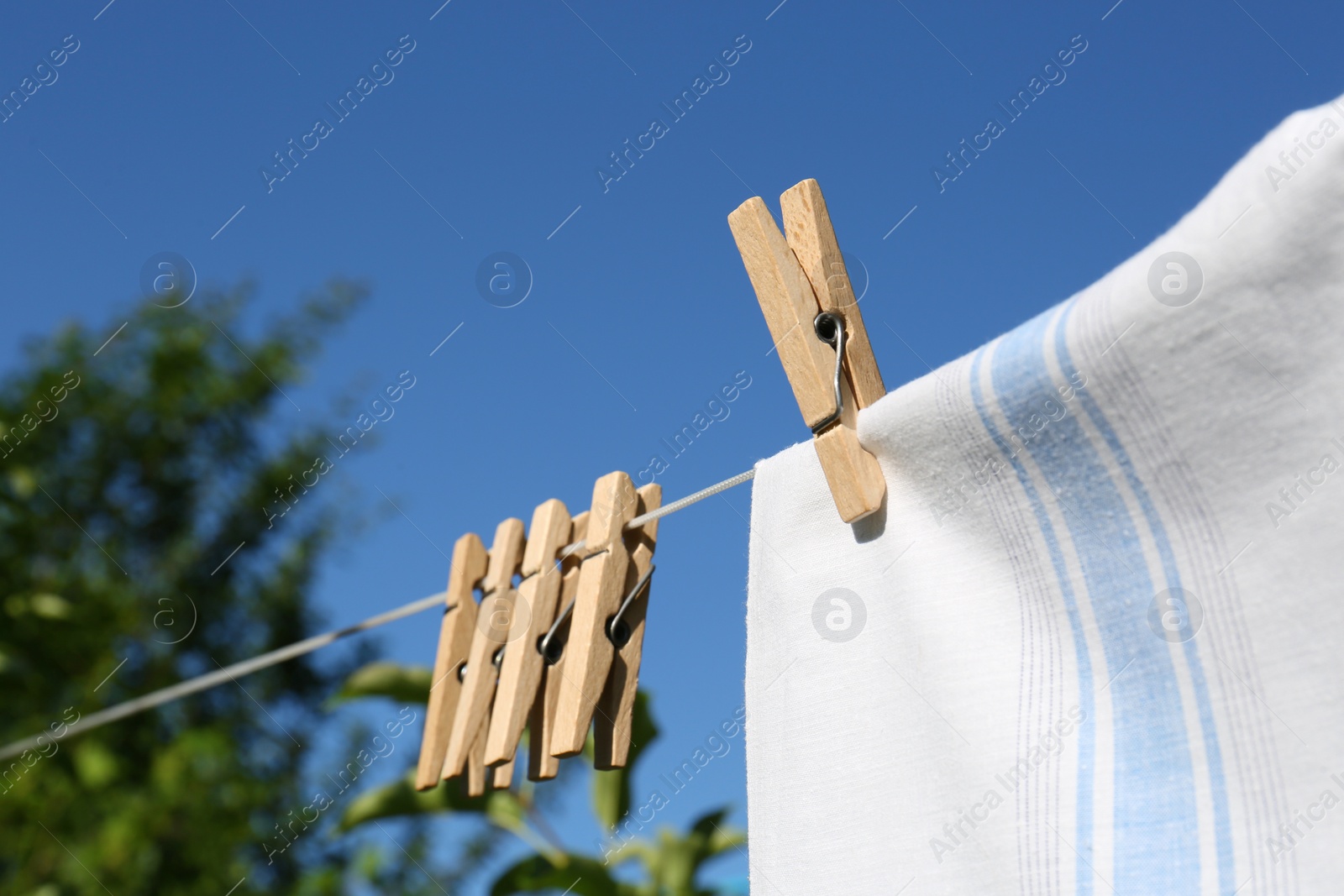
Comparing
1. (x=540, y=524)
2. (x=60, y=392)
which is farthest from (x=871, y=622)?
(x=60, y=392)

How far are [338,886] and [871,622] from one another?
2722 millimetres

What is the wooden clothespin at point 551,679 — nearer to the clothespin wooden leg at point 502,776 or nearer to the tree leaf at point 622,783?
the clothespin wooden leg at point 502,776

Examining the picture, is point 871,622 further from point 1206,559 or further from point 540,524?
point 540,524

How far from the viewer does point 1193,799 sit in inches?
19.1

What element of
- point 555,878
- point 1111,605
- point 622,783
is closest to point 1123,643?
point 1111,605

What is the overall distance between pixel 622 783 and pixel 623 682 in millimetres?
1300

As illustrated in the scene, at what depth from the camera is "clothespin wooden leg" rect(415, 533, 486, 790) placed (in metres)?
1.11

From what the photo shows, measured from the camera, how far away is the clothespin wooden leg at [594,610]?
86 centimetres

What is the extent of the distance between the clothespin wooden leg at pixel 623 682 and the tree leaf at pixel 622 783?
1178 millimetres

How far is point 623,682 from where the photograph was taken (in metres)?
0.90

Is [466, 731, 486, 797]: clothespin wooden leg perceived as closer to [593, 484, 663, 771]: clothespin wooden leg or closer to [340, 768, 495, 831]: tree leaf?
[593, 484, 663, 771]: clothespin wooden leg

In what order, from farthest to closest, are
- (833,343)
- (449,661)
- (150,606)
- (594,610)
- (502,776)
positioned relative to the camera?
(150,606) < (449,661) < (502,776) < (594,610) < (833,343)

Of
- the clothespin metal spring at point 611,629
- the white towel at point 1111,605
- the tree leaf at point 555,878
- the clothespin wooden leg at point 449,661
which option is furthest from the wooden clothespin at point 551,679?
the tree leaf at point 555,878

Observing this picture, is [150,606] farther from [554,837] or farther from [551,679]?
[551,679]
